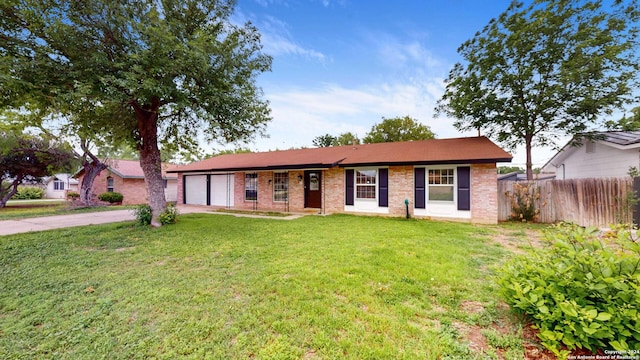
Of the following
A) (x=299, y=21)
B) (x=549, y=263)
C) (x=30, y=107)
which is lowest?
(x=549, y=263)

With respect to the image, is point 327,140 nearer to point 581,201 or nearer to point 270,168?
point 270,168

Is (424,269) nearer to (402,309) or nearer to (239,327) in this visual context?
(402,309)

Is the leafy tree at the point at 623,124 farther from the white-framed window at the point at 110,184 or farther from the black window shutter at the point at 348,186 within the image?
the white-framed window at the point at 110,184

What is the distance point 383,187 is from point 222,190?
10.2 m

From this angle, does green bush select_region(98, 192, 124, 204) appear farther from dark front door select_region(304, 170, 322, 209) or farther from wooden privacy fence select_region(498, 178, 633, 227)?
wooden privacy fence select_region(498, 178, 633, 227)

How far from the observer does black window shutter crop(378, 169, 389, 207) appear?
1101 cm

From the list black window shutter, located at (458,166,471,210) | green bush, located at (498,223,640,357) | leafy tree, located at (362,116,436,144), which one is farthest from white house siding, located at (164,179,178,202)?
green bush, located at (498,223,640,357)

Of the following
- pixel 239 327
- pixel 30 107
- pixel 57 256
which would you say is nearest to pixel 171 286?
pixel 239 327

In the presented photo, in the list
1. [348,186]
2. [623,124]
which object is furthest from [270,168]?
[623,124]

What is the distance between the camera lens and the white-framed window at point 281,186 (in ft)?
44.5

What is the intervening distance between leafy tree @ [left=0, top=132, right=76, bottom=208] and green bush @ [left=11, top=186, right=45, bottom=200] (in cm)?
1460

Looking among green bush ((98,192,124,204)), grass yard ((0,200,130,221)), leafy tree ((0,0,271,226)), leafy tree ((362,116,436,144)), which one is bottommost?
grass yard ((0,200,130,221))

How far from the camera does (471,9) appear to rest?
988 centimetres

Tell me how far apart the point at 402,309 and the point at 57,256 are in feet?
23.7
